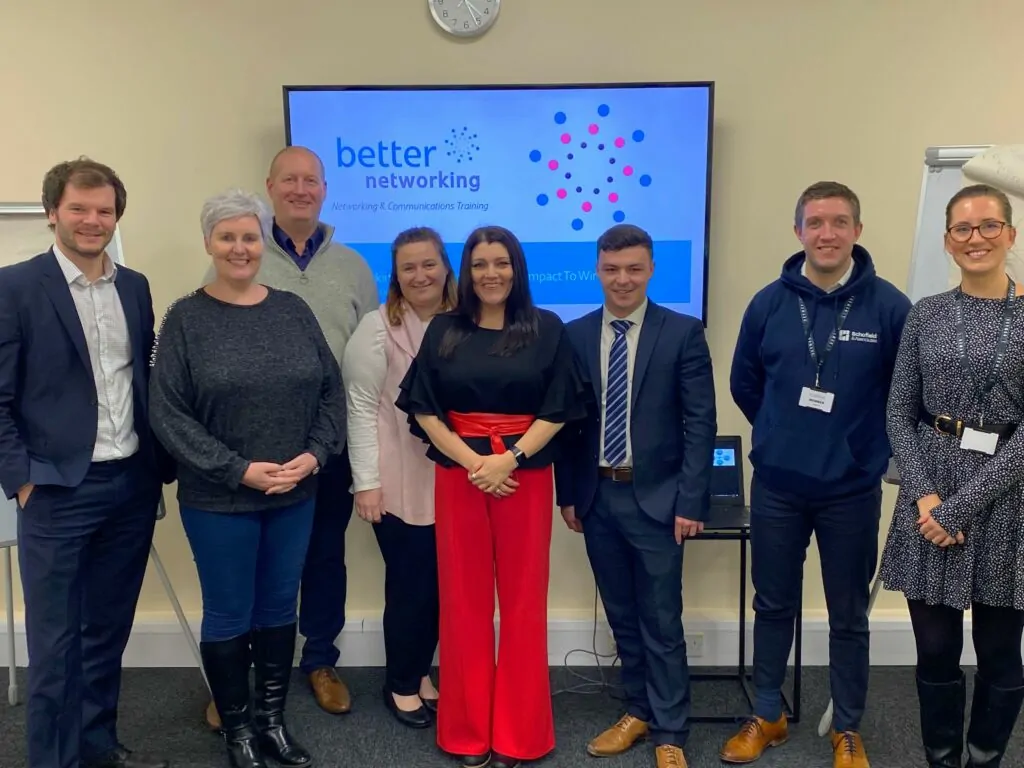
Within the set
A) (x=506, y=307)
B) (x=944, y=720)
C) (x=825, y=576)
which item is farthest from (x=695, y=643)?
(x=506, y=307)

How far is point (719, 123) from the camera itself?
9.27 feet

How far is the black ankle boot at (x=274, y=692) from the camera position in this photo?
2.25 metres

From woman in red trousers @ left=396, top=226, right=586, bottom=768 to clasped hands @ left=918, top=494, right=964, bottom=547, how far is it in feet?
2.85

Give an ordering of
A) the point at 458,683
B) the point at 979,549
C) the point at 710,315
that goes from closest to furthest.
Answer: the point at 979,549
the point at 458,683
the point at 710,315

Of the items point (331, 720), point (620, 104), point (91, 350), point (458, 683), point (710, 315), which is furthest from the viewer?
point (710, 315)

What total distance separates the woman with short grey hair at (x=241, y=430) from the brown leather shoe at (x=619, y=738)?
3.24 feet

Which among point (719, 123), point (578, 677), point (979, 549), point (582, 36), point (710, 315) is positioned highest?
point (582, 36)

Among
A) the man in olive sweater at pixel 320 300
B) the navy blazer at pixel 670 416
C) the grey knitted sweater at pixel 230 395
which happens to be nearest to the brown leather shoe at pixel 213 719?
the man in olive sweater at pixel 320 300

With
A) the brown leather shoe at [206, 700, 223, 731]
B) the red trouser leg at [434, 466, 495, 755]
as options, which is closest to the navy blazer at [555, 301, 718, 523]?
the red trouser leg at [434, 466, 495, 755]

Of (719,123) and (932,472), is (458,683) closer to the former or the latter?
(932,472)

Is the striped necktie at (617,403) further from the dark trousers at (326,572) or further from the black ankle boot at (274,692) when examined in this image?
the black ankle boot at (274,692)

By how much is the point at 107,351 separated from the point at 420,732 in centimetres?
150

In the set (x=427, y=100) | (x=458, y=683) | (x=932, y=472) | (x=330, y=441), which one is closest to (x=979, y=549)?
(x=932, y=472)

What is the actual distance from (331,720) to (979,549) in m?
2.00
